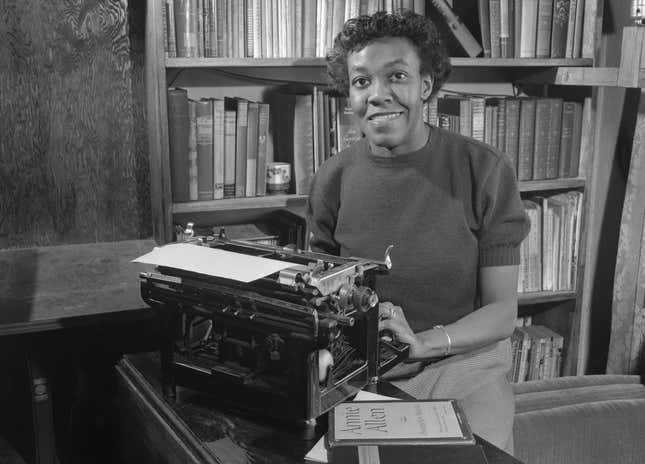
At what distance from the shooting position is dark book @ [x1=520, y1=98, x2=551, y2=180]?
2.63m

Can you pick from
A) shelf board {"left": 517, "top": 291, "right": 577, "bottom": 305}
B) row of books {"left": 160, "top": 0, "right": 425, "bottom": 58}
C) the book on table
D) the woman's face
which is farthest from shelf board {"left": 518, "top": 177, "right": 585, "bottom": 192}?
the book on table

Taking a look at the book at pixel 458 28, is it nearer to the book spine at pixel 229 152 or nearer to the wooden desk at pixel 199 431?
the book spine at pixel 229 152

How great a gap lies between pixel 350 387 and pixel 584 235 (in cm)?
169

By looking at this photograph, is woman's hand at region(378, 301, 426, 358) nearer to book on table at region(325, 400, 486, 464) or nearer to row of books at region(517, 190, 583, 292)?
book on table at region(325, 400, 486, 464)

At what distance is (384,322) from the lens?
1.48m

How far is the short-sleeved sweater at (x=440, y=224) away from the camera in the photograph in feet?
5.93

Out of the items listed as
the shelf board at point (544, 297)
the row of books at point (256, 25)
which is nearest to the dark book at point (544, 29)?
the row of books at point (256, 25)

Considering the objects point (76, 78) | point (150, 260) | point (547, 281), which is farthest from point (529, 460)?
point (76, 78)

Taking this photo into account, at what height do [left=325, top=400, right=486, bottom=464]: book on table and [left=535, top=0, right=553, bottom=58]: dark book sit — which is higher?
[left=535, top=0, right=553, bottom=58]: dark book

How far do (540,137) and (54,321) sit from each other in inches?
69.3

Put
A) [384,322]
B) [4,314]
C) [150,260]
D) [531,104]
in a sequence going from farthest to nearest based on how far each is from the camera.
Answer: [531,104] → [4,314] → [384,322] → [150,260]

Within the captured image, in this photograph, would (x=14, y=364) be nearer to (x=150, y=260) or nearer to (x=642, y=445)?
(x=150, y=260)

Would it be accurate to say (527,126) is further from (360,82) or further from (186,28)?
(186,28)

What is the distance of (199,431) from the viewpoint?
4.16ft
